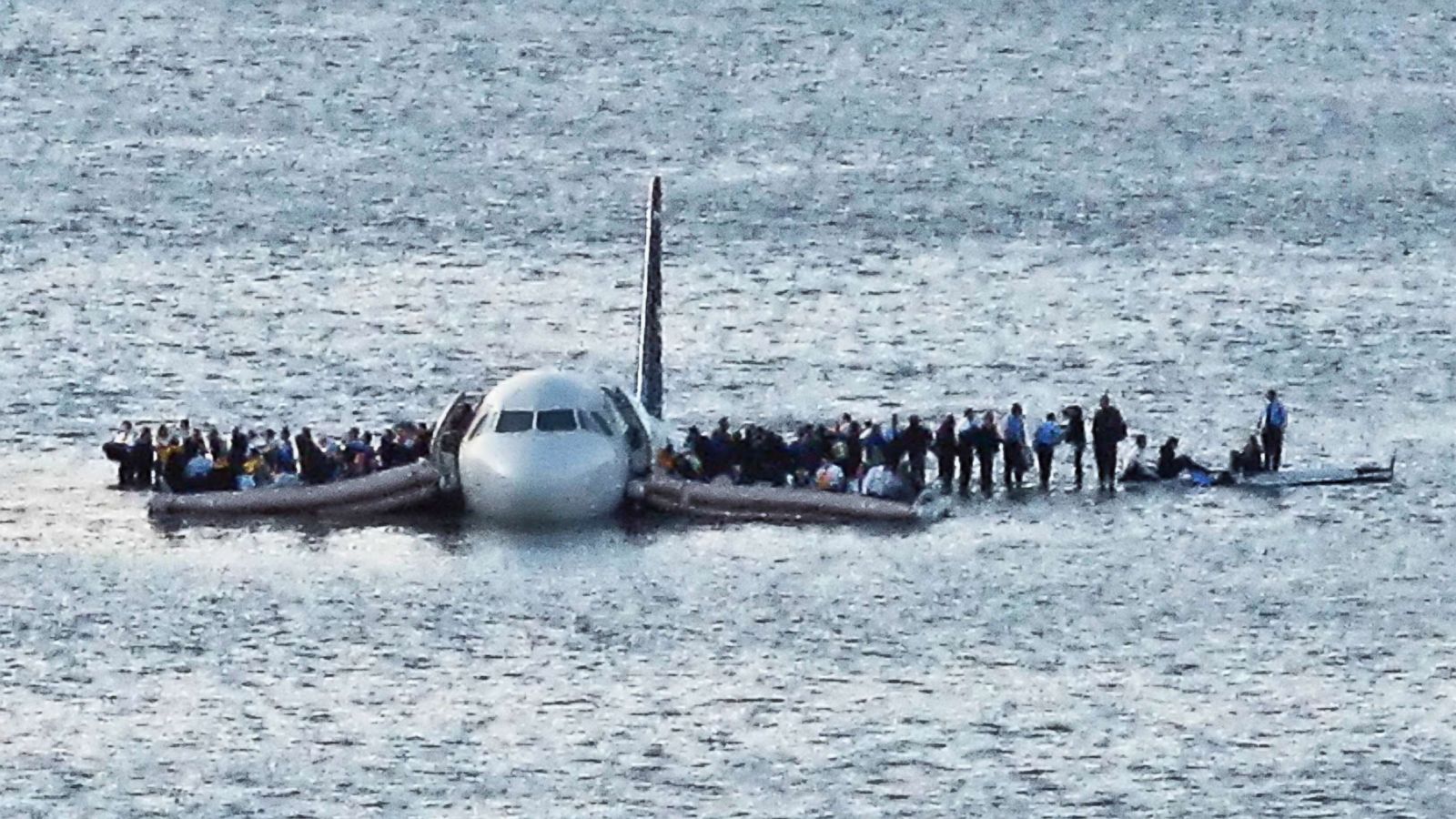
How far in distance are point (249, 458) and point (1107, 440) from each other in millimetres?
17301

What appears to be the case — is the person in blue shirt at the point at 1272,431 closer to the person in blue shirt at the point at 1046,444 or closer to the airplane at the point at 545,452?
the person in blue shirt at the point at 1046,444

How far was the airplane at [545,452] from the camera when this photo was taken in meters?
A: 77.8

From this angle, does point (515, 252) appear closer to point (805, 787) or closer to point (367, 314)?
point (367, 314)

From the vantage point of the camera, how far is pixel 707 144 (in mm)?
168875

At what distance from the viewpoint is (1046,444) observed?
83.4 m

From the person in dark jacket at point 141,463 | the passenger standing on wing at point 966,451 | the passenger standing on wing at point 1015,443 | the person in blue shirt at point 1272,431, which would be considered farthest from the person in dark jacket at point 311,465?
the person in blue shirt at point 1272,431

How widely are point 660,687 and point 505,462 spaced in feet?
42.1

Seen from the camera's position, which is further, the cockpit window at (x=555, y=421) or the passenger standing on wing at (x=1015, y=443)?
the passenger standing on wing at (x=1015, y=443)

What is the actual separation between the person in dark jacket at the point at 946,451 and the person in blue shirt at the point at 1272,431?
682cm

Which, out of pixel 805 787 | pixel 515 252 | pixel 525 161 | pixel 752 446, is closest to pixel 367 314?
pixel 515 252

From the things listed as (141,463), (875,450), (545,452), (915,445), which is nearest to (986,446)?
(915,445)

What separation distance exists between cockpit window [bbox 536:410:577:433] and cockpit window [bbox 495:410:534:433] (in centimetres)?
20

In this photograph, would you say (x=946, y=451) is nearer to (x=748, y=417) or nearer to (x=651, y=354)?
(x=651, y=354)

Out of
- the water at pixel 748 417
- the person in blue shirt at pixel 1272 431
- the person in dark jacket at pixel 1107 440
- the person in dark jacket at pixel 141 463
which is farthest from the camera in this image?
the person in blue shirt at pixel 1272 431
